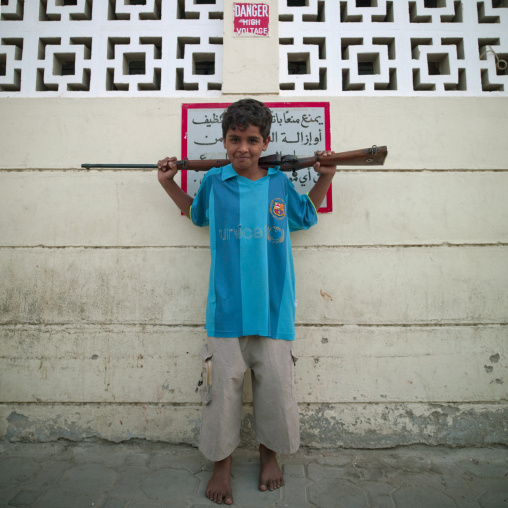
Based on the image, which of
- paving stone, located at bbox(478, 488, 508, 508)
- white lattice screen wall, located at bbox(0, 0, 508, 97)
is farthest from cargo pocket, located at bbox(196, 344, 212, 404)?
white lattice screen wall, located at bbox(0, 0, 508, 97)

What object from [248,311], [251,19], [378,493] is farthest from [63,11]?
[378,493]

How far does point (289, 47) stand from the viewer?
2.38m

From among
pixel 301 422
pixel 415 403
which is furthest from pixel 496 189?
pixel 301 422

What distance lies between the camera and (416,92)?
236cm

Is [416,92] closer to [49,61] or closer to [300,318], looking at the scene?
[300,318]

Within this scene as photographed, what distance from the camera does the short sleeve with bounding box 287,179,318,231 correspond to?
6.59 ft

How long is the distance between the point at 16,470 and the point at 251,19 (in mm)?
2971

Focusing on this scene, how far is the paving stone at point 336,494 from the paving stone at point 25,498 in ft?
4.30

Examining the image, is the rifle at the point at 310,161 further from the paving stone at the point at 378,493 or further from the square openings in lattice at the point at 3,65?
the paving stone at the point at 378,493

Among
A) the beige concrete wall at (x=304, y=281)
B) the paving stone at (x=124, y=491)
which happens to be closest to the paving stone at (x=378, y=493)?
the beige concrete wall at (x=304, y=281)

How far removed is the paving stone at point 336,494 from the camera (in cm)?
172

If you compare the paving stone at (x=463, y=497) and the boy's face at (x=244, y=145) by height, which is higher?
the boy's face at (x=244, y=145)

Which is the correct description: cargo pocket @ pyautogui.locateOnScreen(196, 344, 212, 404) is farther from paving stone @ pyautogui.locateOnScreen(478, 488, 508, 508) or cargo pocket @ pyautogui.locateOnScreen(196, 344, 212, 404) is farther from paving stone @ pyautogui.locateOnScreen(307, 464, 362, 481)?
paving stone @ pyautogui.locateOnScreen(478, 488, 508, 508)

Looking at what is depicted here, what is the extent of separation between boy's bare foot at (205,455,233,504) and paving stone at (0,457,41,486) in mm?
964
